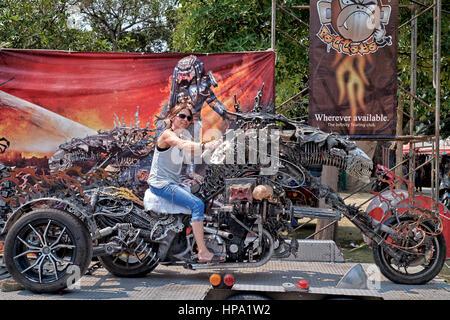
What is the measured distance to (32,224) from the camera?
5.16m

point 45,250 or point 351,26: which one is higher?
point 351,26

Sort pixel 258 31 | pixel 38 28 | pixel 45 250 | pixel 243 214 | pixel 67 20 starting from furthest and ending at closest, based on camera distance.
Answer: pixel 67 20 → pixel 38 28 → pixel 258 31 → pixel 243 214 → pixel 45 250

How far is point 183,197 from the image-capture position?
5.49 metres

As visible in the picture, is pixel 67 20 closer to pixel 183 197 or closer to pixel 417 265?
pixel 183 197

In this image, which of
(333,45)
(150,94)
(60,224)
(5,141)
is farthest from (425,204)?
(5,141)

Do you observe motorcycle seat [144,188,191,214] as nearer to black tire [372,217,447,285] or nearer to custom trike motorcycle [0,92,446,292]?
custom trike motorcycle [0,92,446,292]

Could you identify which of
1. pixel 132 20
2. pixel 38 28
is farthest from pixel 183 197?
pixel 132 20

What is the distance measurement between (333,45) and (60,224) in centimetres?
451

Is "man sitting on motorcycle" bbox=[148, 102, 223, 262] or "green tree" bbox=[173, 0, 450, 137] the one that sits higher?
"green tree" bbox=[173, 0, 450, 137]

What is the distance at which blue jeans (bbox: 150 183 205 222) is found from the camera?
5434 millimetres

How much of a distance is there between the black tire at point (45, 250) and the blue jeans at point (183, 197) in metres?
0.94

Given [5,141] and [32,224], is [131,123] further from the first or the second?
[32,224]

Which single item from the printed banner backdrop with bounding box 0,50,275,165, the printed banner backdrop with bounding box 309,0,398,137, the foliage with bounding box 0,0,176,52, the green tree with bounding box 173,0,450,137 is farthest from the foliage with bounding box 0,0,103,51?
the printed banner backdrop with bounding box 309,0,398,137

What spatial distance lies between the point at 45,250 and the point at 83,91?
2800mm
